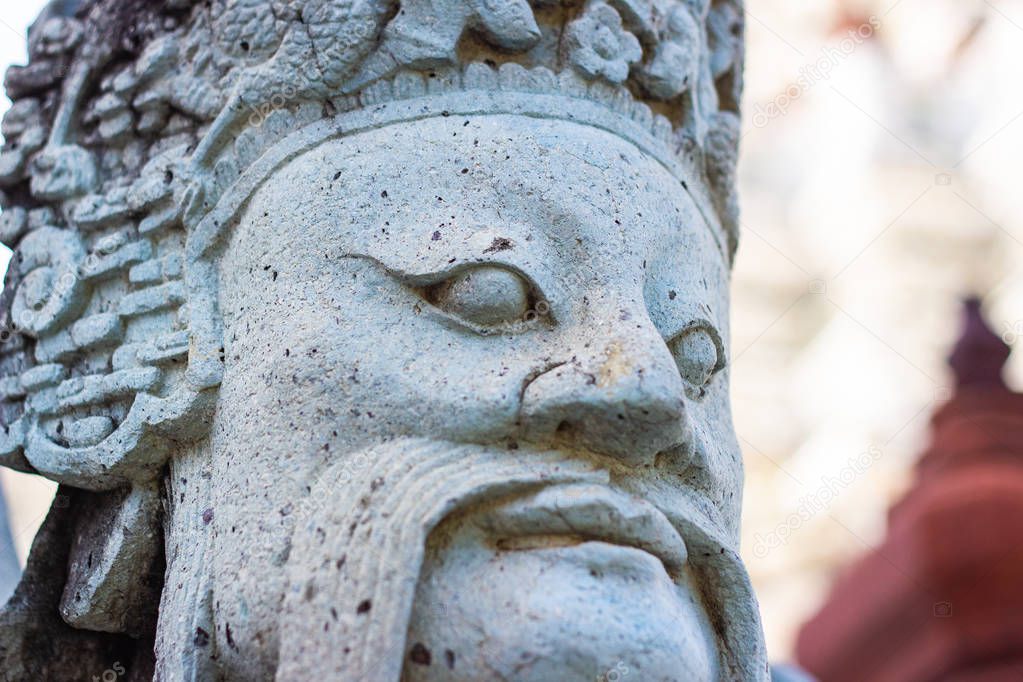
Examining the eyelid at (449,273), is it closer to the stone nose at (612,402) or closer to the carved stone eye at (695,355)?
the stone nose at (612,402)

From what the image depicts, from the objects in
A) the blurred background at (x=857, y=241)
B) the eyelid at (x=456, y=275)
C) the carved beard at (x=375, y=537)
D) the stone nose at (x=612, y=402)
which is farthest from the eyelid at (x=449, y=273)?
the blurred background at (x=857, y=241)

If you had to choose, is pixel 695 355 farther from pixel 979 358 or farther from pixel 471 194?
pixel 979 358

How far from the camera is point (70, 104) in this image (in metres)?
2.21

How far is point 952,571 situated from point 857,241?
1811 mm

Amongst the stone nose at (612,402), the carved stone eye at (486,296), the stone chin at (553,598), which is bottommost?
the stone chin at (553,598)

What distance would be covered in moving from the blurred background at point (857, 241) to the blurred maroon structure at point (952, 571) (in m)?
0.33

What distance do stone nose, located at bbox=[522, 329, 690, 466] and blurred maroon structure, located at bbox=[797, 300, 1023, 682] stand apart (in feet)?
10.8

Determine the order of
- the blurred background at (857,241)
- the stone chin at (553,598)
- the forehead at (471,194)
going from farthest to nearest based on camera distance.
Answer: the blurred background at (857,241) → the forehead at (471,194) → the stone chin at (553,598)

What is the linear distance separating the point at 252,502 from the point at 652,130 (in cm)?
91

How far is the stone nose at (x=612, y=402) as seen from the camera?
1659 millimetres

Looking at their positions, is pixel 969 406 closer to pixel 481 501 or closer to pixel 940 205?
pixel 940 205

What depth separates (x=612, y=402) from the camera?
166cm

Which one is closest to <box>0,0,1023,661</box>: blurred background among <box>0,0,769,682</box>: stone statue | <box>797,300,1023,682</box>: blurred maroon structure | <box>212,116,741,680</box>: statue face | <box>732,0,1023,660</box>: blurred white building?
<box>732,0,1023,660</box>: blurred white building

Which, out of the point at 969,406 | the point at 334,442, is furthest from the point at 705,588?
the point at 969,406
